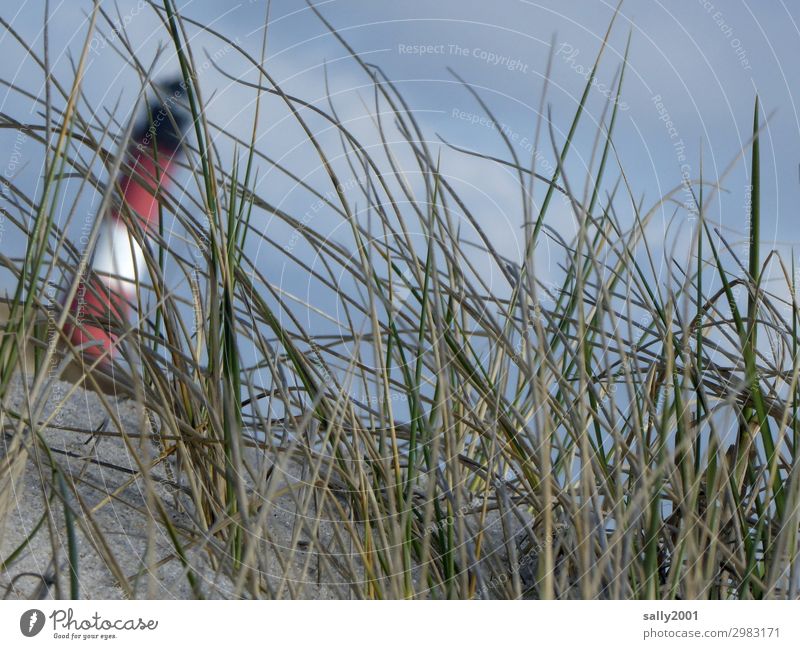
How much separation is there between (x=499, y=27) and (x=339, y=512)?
0.59 meters

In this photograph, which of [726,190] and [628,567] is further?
[726,190]

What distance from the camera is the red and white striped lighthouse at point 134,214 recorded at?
38.8 inches

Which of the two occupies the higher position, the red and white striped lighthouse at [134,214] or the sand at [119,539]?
the red and white striped lighthouse at [134,214]

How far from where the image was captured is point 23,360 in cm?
82

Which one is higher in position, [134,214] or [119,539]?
[134,214]

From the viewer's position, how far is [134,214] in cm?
98

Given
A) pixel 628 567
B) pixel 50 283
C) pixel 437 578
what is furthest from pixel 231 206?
pixel 628 567

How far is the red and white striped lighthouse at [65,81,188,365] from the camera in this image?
986 millimetres

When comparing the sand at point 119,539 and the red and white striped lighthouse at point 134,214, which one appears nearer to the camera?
the sand at point 119,539

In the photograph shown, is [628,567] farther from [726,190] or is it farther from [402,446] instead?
[726,190]
